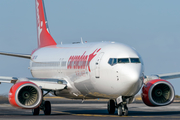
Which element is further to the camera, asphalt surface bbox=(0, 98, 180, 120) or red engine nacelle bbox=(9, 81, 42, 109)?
red engine nacelle bbox=(9, 81, 42, 109)

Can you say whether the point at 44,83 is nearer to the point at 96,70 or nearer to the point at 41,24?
the point at 96,70

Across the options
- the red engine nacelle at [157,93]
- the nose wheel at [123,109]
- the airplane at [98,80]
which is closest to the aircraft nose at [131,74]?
the airplane at [98,80]

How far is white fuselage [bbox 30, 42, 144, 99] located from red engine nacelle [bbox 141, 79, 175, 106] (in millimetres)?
2445

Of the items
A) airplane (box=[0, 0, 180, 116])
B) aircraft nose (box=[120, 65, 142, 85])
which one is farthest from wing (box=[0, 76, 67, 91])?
aircraft nose (box=[120, 65, 142, 85])

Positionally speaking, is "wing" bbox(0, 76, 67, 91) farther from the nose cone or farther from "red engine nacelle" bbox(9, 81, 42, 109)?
the nose cone

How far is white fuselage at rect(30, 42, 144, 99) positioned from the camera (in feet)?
74.3

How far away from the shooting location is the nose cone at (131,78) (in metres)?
22.2

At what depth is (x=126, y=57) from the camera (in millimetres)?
23328

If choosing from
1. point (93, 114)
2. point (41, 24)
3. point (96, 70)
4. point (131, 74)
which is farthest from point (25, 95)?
point (41, 24)

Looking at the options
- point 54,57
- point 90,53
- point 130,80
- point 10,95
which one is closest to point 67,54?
point 54,57

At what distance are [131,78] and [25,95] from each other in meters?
6.64

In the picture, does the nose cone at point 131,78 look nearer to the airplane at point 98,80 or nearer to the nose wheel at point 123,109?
the airplane at point 98,80

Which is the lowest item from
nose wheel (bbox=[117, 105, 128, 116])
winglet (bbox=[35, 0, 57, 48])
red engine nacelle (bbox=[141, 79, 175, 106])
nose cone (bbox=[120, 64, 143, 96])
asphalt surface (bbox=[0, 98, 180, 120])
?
asphalt surface (bbox=[0, 98, 180, 120])

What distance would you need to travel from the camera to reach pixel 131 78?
2217 cm
